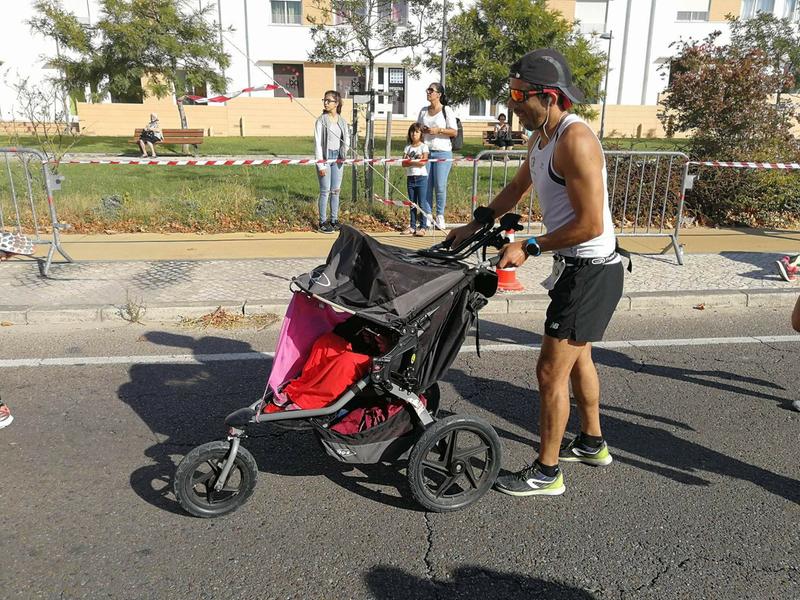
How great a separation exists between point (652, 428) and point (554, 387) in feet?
4.03

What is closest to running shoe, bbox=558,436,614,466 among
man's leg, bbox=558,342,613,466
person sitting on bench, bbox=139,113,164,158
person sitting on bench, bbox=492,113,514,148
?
man's leg, bbox=558,342,613,466

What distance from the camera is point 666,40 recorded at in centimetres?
4025

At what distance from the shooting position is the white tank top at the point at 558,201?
2.97 meters

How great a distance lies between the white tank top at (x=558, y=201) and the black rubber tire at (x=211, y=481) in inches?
71.0

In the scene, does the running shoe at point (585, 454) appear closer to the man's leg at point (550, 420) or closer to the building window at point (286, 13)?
the man's leg at point (550, 420)

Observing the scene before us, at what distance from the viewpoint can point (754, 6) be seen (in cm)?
4109

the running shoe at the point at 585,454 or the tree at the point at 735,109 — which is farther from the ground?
the tree at the point at 735,109

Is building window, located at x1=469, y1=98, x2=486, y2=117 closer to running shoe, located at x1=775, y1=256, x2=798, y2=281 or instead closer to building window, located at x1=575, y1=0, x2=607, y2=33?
building window, located at x1=575, y1=0, x2=607, y2=33

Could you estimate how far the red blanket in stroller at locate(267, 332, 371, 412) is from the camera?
305cm

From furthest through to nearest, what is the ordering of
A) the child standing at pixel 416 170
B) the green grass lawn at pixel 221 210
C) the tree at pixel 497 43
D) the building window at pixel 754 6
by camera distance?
the building window at pixel 754 6
the tree at pixel 497 43
the green grass lawn at pixel 221 210
the child standing at pixel 416 170

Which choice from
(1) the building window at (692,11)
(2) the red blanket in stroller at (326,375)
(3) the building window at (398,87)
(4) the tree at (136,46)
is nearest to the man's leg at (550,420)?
(2) the red blanket in stroller at (326,375)

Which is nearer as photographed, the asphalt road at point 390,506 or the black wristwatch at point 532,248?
the asphalt road at point 390,506

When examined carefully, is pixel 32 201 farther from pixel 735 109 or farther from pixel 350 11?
pixel 735 109

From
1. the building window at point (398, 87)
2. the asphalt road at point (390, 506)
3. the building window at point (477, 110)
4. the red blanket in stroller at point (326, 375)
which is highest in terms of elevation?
the building window at point (398, 87)
